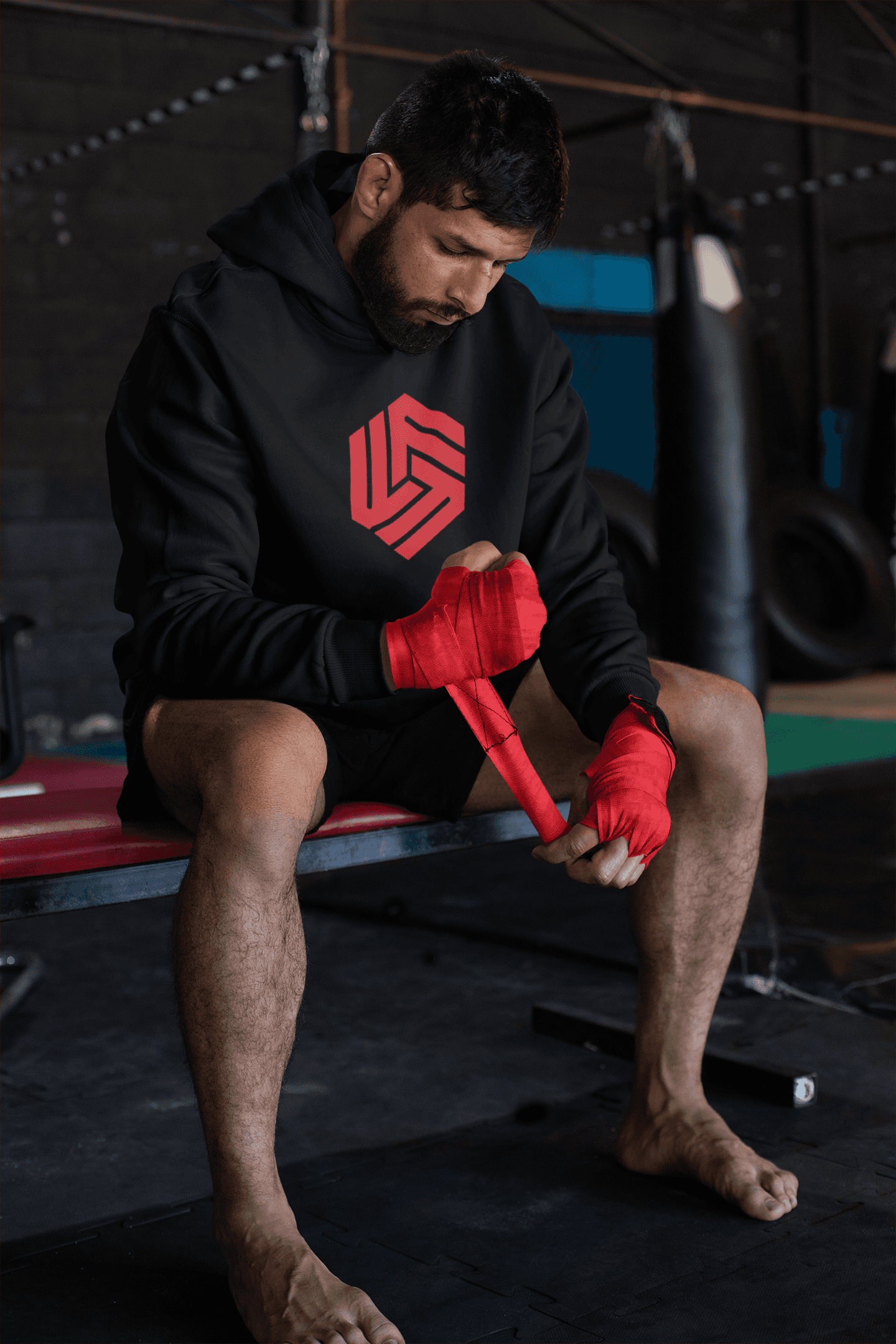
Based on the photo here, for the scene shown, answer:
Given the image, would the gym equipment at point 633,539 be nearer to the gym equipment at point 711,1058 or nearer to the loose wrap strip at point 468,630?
the gym equipment at point 711,1058

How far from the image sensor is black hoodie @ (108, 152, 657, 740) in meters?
1.25

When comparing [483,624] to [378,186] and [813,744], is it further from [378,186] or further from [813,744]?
[813,744]

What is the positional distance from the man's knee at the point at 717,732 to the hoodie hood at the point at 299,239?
52 centimetres

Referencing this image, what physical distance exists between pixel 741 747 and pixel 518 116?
0.66m

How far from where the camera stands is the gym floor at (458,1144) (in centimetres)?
118

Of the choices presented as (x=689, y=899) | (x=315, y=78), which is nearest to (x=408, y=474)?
(x=689, y=899)

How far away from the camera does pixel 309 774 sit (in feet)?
3.83

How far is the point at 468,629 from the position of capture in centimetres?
118

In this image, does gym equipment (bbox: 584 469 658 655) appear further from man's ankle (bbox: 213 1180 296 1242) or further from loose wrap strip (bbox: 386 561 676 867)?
man's ankle (bbox: 213 1180 296 1242)

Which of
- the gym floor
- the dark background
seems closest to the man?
the gym floor

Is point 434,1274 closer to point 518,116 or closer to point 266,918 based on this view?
point 266,918

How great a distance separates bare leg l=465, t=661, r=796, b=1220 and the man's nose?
1.34ft

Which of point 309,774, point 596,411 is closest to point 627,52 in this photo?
point 596,411

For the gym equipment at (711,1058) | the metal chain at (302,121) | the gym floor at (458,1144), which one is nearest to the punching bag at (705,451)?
the metal chain at (302,121)
